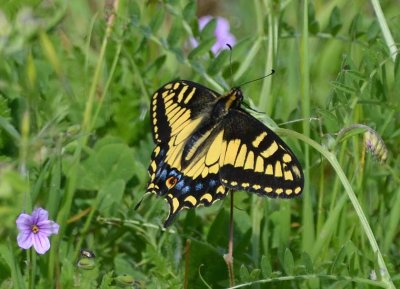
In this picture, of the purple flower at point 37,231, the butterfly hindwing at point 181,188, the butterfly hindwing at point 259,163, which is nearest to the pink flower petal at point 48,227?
the purple flower at point 37,231

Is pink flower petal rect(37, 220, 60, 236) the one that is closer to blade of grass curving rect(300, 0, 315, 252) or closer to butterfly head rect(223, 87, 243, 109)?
butterfly head rect(223, 87, 243, 109)

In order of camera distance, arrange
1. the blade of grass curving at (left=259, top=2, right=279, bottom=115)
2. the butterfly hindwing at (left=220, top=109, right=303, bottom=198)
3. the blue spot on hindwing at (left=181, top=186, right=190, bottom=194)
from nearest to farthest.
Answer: the butterfly hindwing at (left=220, top=109, right=303, bottom=198) → the blue spot on hindwing at (left=181, top=186, right=190, bottom=194) → the blade of grass curving at (left=259, top=2, right=279, bottom=115)

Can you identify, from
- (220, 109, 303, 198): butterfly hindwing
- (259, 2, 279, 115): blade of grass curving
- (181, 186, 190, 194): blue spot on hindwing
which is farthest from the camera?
(259, 2, 279, 115): blade of grass curving

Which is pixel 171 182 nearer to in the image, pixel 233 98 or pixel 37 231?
pixel 233 98

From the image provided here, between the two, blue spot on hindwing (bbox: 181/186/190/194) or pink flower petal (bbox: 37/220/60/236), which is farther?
blue spot on hindwing (bbox: 181/186/190/194)

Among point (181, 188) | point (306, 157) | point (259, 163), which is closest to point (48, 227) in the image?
point (181, 188)

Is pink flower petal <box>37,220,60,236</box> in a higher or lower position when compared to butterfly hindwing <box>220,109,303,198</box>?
lower

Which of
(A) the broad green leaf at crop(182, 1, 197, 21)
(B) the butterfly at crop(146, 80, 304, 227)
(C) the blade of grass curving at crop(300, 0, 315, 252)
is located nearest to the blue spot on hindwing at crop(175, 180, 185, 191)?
(B) the butterfly at crop(146, 80, 304, 227)
